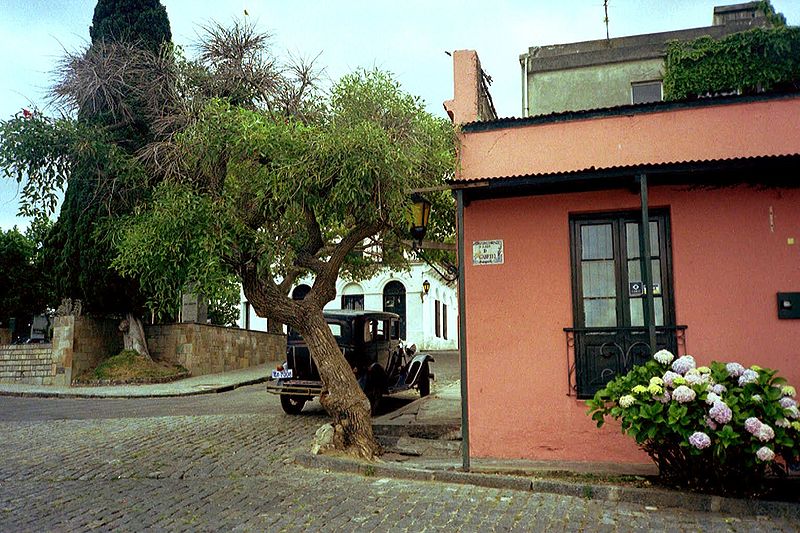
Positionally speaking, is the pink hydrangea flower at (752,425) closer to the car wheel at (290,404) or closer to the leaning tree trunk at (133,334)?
the car wheel at (290,404)

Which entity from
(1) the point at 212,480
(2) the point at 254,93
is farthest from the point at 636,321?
(2) the point at 254,93

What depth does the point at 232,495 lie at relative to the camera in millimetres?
6469

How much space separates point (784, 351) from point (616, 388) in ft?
7.25

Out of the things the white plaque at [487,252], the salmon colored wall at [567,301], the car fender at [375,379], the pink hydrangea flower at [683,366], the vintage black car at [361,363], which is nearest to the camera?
the pink hydrangea flower at [683,366]

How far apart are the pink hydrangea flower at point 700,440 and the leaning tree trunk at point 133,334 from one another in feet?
58.0

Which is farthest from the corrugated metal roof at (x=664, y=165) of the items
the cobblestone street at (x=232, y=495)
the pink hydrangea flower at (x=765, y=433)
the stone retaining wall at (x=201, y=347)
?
the stone retaining wall at (x=201, y=347)

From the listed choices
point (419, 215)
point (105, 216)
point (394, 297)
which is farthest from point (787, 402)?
point (394, 297)

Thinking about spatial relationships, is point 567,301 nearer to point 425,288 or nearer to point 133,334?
point 133,334

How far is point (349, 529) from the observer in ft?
17.3

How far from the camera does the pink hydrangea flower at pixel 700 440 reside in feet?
17.9

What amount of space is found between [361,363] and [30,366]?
12522 millimetres

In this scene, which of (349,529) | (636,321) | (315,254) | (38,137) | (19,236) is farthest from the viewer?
(19,236)

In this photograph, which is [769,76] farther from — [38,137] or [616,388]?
[38,137]

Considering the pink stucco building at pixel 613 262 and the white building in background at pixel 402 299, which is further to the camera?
the white building in background at pixel 402 299
